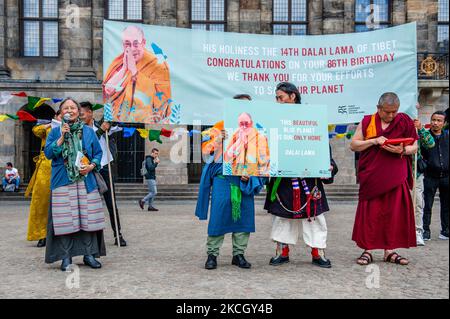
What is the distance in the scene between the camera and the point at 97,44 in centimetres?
2202

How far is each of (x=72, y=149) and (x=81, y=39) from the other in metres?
16.9

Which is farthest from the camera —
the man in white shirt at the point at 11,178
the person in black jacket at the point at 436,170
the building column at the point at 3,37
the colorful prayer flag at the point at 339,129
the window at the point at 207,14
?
the window at the point at 207,14

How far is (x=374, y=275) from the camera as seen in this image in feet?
18.3

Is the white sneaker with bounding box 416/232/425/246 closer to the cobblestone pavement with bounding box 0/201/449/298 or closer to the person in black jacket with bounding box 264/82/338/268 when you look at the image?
the cobblestone pavement with bounding box 0/201/449/298

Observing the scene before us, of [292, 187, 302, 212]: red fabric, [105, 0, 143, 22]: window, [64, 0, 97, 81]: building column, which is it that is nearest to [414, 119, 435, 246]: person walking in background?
[292, 187, 302, 212]: red fabric

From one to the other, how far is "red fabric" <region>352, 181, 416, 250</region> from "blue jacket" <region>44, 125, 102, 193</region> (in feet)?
10.5

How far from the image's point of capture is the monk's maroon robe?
20.8 ft

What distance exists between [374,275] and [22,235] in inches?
258

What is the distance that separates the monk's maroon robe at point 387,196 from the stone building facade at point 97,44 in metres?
15.4

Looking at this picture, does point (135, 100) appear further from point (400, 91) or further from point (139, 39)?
point (400, 91)

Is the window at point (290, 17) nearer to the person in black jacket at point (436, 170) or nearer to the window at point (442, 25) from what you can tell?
the window at point (442, 25)

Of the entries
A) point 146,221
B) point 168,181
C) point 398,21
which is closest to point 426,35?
point 398,21

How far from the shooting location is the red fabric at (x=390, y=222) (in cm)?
636

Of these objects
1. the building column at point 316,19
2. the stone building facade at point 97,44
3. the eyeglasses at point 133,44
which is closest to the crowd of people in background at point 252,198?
the eyeglasses at point 133,44
